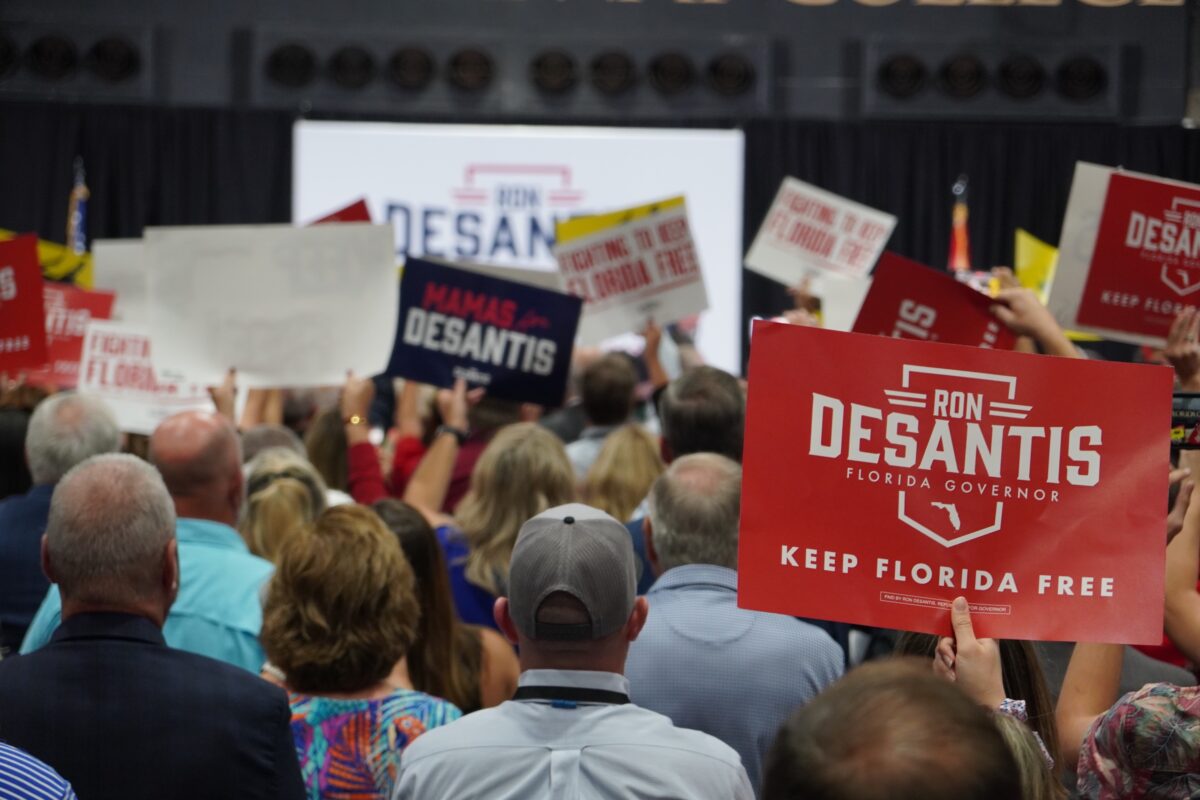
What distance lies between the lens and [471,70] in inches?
428

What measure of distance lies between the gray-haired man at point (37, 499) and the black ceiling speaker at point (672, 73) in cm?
783

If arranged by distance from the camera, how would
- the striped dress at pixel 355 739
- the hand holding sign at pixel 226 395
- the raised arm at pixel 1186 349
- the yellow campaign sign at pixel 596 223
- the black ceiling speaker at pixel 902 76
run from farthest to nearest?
1. the black ceiling speaker at pixel 902 76
2. the yellow campaign sign at pixel 596 223
3. the hand holding sign at pixel 226 395
4. the raised arm at pixel 1186 349
5. the striped dress at pixel 355 739

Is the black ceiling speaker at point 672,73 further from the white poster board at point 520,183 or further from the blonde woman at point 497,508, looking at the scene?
the blonde woman at point 497,508

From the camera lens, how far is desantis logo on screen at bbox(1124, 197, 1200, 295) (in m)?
3.47

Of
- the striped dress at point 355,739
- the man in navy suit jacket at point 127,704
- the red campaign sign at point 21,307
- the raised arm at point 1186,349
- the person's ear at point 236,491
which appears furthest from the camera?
the red campaign sign at point 21,307

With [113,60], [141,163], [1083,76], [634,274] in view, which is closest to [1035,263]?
[634,274]

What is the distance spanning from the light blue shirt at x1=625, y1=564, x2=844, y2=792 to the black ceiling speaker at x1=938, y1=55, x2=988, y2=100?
9.13 metres

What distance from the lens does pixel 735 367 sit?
35.0 ft

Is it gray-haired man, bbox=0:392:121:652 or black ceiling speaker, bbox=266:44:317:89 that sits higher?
→ black ceiling speaker, bbox=266:44:317:89

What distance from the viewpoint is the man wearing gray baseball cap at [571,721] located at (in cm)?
171

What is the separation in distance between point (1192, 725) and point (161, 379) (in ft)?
11.7

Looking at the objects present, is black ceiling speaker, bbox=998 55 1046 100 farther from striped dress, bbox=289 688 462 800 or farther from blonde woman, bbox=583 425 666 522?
striped dress, bbox=289 688 462 800

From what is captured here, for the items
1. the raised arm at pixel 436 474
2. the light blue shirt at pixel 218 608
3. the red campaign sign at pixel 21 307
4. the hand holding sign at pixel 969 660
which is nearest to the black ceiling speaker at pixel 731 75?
the raised arm at pixel 436 474

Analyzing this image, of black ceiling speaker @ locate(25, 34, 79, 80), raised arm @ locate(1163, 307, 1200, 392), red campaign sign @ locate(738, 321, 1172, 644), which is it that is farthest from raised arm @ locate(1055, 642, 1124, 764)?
black ceiling speaker @ locate(25, 34, 79, 80)
